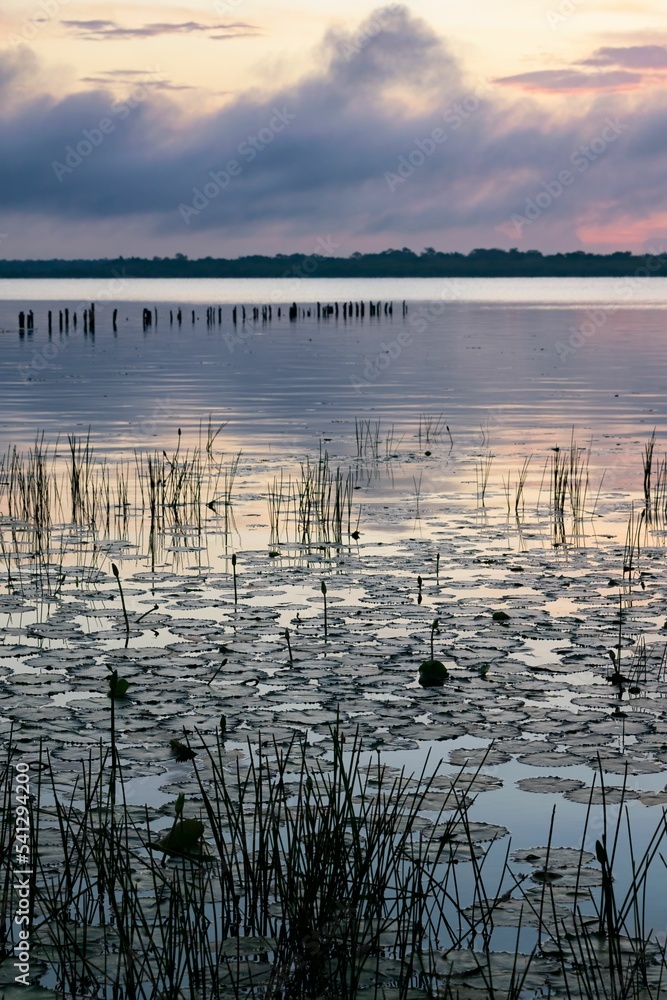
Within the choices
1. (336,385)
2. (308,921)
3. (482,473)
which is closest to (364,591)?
(308,921)

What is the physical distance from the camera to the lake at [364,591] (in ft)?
22.1

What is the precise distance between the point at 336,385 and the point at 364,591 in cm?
2352

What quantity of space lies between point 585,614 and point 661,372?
28.7m

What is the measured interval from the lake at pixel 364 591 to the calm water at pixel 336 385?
0.24 m

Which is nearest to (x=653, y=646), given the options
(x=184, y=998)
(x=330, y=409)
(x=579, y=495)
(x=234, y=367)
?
(x=184, y=998)

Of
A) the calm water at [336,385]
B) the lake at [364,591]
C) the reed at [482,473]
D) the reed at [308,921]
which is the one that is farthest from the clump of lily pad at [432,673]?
the calm water at [336,385]

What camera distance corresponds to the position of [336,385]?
111ft

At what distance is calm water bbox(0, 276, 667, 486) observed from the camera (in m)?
23.2

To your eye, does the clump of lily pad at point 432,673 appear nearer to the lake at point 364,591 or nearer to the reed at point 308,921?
the lake at point 364,591

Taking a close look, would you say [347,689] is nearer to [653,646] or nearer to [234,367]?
[653,646]

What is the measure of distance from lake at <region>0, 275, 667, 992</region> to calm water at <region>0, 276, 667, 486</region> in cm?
24

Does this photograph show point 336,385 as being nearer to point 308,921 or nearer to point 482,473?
point 482,473

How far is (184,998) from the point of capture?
4.21 m

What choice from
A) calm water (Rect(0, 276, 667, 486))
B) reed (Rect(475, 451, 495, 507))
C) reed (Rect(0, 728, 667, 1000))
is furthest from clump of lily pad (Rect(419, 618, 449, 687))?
calm water (Rect(0, 276, 667, 486))
